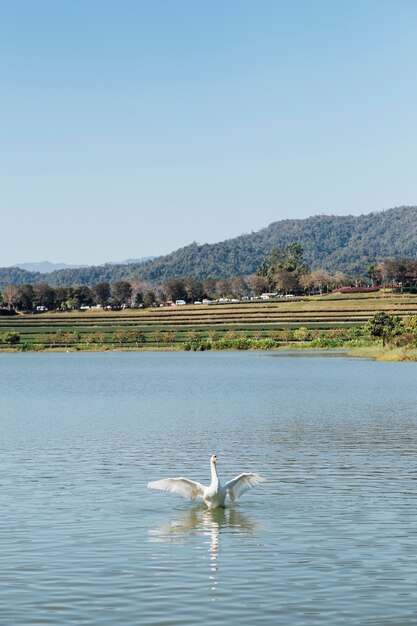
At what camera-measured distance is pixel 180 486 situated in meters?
25.3

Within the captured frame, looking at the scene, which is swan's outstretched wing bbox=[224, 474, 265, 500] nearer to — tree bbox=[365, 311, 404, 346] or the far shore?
the far shore

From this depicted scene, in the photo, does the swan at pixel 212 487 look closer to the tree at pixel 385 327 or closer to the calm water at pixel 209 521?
the calm water at pixel 209 521

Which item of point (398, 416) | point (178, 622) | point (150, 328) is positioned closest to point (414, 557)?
point (178, 622)

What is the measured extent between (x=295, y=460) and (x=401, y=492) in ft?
24.2

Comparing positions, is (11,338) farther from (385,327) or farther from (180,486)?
(180,486)

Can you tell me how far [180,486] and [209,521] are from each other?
106 cm

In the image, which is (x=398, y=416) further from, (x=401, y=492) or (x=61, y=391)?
(x=61, y=391)

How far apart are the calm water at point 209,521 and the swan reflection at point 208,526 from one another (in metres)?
0.05

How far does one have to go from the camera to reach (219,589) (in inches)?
731

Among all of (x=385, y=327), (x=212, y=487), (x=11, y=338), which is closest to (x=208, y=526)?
(x=212, y=487)

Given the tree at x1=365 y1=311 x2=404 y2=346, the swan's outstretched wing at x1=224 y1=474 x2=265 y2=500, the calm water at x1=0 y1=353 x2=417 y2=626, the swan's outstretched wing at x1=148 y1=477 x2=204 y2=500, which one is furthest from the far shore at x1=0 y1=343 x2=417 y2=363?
the swan's outstretched wing at x1=148 y1=477 x2=204 y2=500

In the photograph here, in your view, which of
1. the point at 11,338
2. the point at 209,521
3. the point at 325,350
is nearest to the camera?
the point at 209,521

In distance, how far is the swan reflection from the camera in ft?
75.7

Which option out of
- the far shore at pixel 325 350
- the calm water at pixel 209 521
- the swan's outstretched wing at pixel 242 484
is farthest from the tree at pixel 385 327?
the swan's outstretched wing at pixel 242 484
